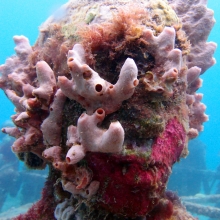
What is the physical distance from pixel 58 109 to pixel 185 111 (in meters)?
1.58

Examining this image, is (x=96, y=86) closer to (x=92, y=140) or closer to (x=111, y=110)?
(x=111, y=110)

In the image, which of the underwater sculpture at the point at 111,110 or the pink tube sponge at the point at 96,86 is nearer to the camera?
the pink tube sponge at the point at 96,86

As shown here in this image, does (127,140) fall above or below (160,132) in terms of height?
below

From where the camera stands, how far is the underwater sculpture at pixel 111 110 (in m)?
2.14

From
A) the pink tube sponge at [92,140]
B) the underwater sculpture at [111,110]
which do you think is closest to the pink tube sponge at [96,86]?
the underwater sculpture at [111,110]

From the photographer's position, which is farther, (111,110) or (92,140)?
(111,110)

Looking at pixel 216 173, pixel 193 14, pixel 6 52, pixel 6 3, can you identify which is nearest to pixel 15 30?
pixel 6 52

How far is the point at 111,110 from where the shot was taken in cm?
224

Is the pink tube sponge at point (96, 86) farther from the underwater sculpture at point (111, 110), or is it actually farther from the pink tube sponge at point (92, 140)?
the pink tube sponge at point (92, 140)

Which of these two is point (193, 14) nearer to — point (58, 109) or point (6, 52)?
point (58, 109)

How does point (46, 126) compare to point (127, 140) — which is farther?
point (46, 126)

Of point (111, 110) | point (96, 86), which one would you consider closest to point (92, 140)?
point (111, 110)

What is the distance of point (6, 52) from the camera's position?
375 ft

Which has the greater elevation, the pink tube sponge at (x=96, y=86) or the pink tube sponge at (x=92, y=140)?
the pink tube sponge at (x=96, y=86)
